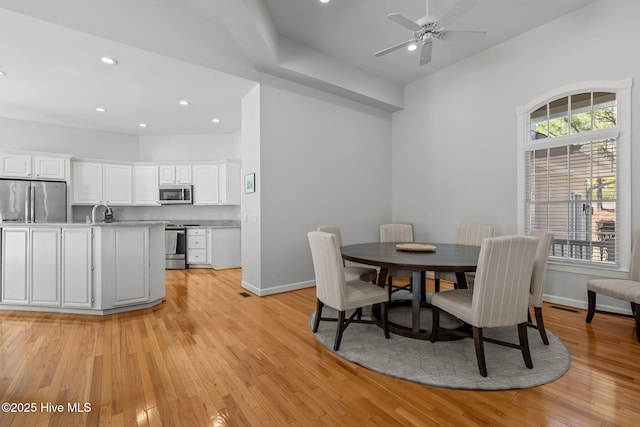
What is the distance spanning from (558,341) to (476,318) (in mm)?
1191

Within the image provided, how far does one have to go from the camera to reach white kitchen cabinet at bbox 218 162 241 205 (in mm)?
6297

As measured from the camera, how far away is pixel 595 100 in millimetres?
3365

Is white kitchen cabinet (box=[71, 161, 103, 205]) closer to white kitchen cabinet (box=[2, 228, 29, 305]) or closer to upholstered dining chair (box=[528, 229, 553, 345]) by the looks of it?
white kitchen cabinet (box=[2, 228, 29, 305])

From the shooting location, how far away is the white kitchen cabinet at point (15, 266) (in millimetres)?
3230

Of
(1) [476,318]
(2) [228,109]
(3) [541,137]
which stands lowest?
(1) [476,318]

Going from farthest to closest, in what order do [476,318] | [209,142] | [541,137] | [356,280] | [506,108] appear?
[209,142] < [506,108] < [541,137] < [356,280] < [476,318]

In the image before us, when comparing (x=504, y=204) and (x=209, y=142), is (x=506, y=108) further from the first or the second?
(x=209, y=142)

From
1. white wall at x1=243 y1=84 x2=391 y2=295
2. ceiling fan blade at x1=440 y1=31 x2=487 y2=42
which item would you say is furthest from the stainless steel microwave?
ceiling fan blade at x1=440 y1=31 x2=487 y2=42

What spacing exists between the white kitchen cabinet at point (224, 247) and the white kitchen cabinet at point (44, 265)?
9.30 ft

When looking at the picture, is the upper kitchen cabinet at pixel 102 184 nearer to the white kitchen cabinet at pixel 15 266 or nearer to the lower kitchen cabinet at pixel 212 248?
the lower kitchen cabinet at pixel 212 248

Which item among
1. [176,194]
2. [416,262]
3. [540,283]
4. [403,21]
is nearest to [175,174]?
[176,194]

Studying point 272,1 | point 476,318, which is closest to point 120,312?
point 476,318

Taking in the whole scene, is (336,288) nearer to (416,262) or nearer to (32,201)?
(416,262)

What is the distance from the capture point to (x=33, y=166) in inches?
215
